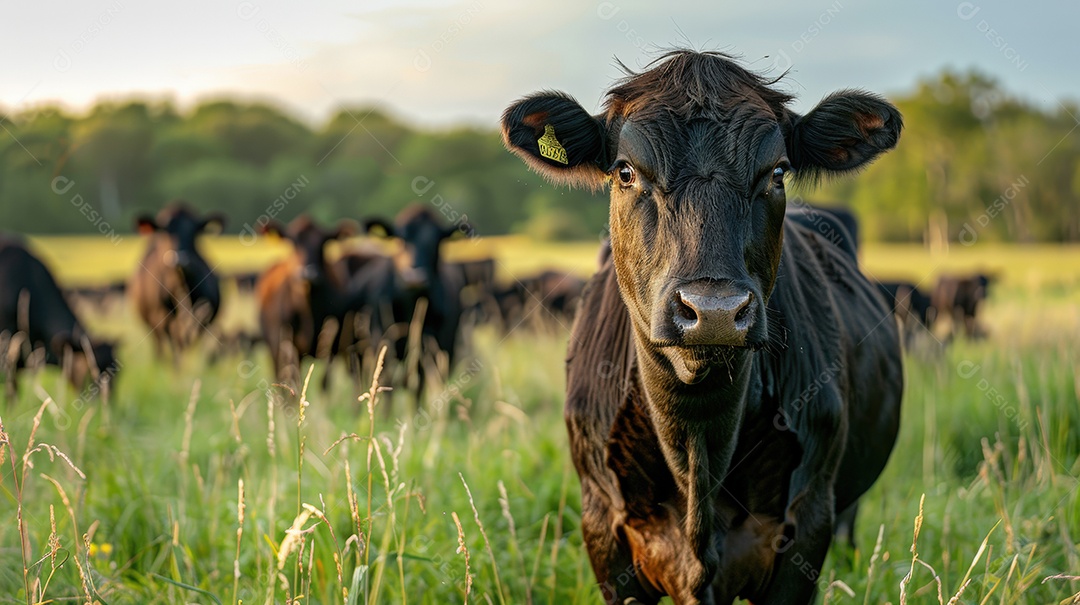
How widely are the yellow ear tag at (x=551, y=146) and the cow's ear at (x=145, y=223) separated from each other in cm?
1092

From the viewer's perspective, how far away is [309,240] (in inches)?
413

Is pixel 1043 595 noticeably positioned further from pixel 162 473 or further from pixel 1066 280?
pixel 1066 280

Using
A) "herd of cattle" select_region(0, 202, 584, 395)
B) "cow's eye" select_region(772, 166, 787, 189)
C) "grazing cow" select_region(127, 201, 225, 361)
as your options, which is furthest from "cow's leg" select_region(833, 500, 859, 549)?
"grazing cow" select_region(127, 201, 225, 361)

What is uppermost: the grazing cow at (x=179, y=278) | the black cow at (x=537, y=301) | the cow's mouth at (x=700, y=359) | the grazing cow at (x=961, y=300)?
the cow's mouth at (x=700, y=359)

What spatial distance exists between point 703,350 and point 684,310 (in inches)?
6.7

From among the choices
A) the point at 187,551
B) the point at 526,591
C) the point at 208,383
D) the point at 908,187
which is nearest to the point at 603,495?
the point at 526,591

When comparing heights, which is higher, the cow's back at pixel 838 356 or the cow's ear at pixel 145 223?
the cow's back at pixel 838 356

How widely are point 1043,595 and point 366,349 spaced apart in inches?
289

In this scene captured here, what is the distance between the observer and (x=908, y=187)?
128 ft

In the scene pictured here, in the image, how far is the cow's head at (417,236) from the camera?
33.3 feet
